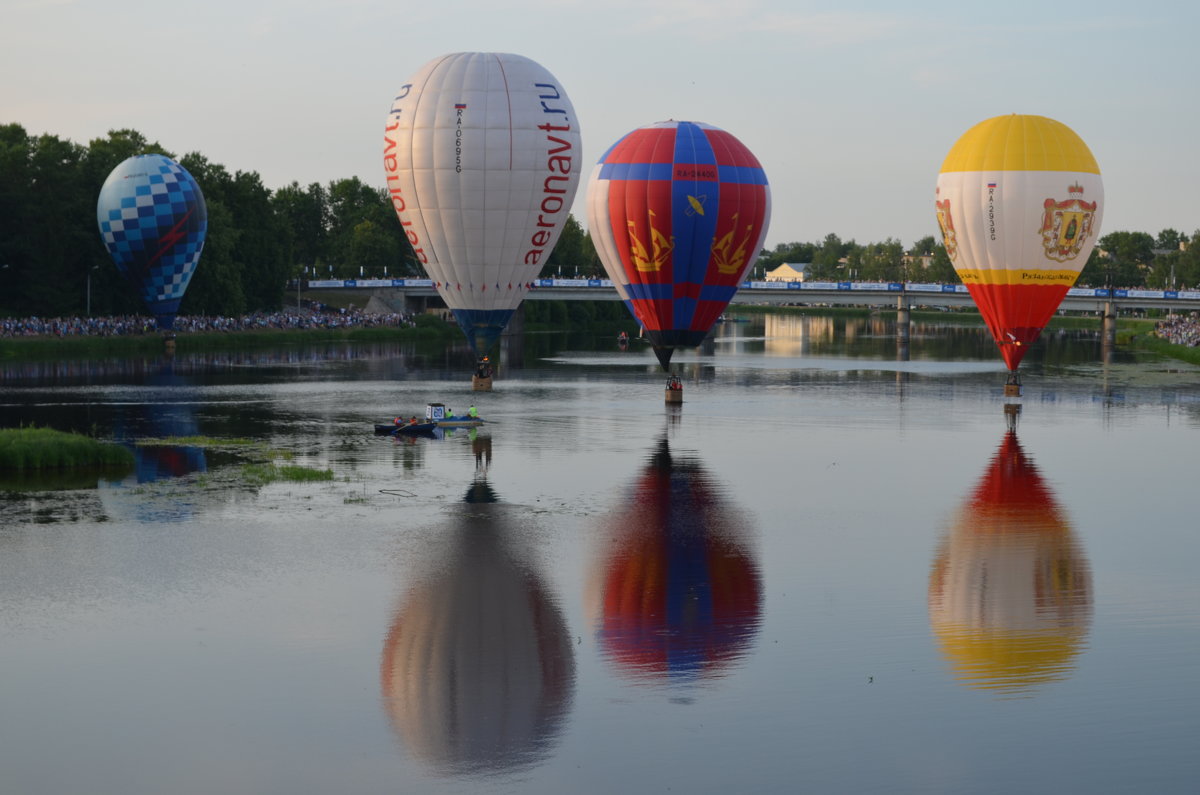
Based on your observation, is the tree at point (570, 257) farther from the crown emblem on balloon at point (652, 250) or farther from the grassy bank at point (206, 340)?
the crown emblem on balloon at point (652, 250)

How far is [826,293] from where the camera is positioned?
134500 mm

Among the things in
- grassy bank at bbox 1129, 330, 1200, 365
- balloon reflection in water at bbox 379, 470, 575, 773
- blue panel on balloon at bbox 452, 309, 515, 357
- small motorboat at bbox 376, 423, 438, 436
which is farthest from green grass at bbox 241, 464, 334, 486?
grassy bank at bbox 1129, 330, 1200, 365

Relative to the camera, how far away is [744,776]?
57.1ft

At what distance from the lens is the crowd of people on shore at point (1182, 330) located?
349 ft

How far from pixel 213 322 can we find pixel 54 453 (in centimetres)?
6542

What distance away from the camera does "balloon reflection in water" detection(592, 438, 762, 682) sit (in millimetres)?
22094

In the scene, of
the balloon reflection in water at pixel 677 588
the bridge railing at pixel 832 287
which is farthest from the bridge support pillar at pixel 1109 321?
the balloon reflection in water at pixel 677 588

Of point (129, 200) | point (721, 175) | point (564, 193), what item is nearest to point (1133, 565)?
point (721, 175)

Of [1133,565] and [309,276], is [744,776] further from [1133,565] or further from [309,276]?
[309,276]

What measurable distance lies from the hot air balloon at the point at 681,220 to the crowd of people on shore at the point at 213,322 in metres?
44.0

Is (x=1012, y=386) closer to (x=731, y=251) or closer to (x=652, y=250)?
(x=731, y=251)

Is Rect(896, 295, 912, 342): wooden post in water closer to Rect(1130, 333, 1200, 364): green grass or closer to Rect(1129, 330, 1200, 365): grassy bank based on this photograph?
Rect(1129, 330, 1200, 365): grassy bank

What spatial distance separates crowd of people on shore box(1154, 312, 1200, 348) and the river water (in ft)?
202

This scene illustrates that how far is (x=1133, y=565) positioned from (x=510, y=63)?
32.9 m
